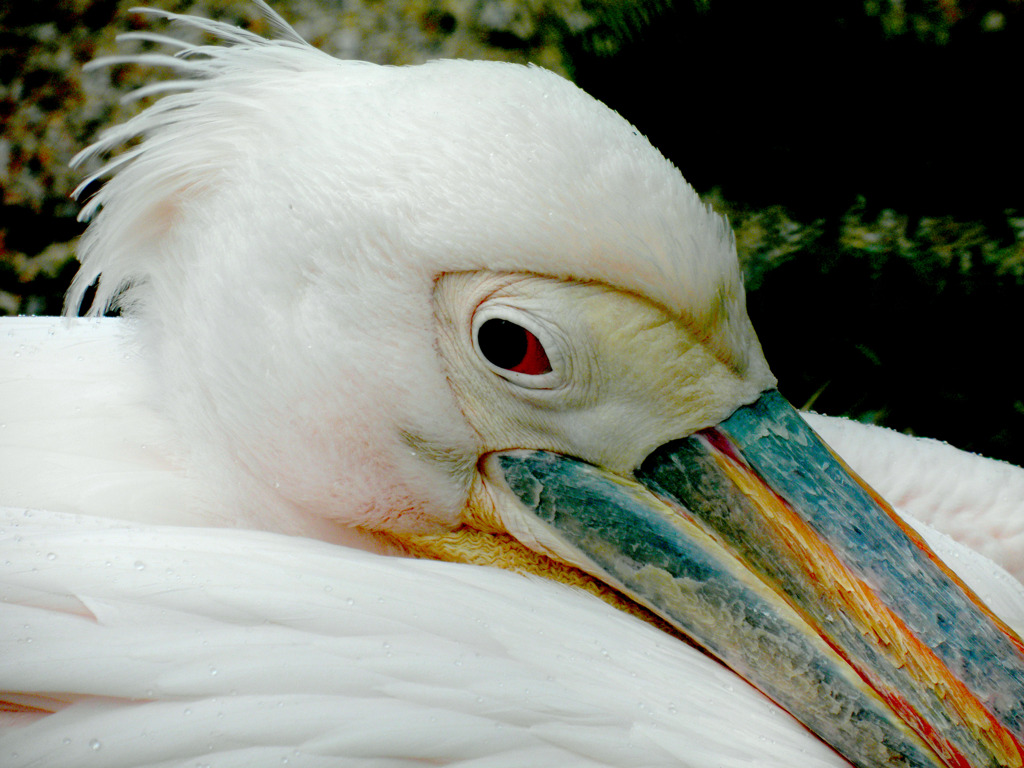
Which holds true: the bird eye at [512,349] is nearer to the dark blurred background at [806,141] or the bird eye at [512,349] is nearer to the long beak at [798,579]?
the long beak at [798,579]

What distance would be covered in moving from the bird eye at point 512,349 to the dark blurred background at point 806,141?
1.90m

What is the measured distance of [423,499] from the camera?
1504mm

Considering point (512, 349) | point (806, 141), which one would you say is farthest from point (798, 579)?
point (806, 141)

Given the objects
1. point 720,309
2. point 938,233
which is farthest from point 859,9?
point 720,309

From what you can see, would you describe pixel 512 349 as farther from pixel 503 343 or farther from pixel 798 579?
pixel 798 579

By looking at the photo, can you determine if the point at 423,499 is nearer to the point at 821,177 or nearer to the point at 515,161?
the point at 515,161

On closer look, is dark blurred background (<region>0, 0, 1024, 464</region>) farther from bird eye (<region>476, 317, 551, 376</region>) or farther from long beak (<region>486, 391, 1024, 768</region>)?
bird eye (<region>476, 317, 551, 376</region>)

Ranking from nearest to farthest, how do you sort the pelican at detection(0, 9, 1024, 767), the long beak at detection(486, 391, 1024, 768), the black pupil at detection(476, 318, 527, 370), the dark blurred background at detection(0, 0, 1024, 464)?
1. the pelican at detection(0, 9, 1024, 767)
2. the long beak at detection(486, 391, 1024, 768)
3. the black pupil at detection(476, 318, 527, 370)
4. the dark blurred background at detection(0, 0, 1024, 464)

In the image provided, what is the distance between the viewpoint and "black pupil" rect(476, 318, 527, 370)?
1396 mm

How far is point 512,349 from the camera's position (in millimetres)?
1407

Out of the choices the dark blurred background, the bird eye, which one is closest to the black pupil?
the bird eye

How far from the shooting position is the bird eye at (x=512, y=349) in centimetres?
140

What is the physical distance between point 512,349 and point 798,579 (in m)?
0.51

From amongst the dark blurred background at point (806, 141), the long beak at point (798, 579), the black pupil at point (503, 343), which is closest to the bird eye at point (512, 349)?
the black pupil at point (503, 343)
